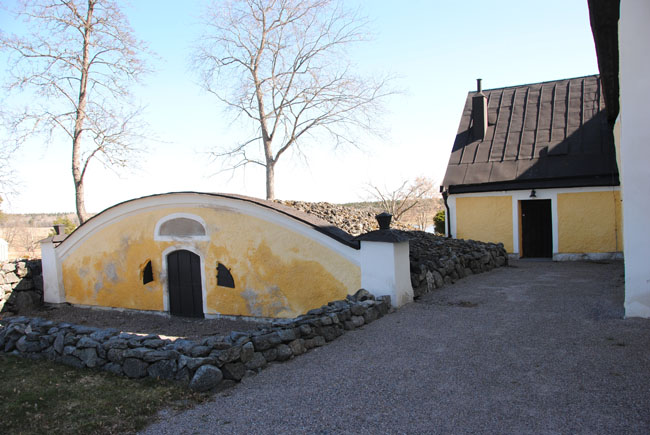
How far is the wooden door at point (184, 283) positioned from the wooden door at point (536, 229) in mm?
10396

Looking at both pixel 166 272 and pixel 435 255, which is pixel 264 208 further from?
pixel 435 255

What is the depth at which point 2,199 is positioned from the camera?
20.6 metres

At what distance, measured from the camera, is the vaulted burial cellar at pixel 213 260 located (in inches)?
346

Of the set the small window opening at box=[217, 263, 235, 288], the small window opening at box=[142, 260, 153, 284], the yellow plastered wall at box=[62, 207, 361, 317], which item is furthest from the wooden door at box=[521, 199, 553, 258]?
the small window opening at box=[142, 260, 153, 284]

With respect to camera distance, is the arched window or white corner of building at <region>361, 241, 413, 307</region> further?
the arched window

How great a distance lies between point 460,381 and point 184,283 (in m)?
7.93

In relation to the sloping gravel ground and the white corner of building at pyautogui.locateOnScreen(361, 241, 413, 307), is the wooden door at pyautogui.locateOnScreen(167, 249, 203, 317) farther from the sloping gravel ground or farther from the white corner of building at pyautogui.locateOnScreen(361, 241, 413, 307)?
the sloping gravel ground

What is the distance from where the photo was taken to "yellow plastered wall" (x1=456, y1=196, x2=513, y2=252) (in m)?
15.2

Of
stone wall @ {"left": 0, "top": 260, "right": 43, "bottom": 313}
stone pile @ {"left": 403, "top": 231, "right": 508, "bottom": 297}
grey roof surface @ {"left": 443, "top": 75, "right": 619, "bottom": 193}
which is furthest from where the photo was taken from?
grey roof surface @ {"left": 443, "top": 75, "right": 619, "bottom": 193}

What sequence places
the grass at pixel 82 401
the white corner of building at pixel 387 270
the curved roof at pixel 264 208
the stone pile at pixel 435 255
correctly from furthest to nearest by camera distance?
the stone pile at pixel 435 255 → the curved roof at pixel 264 208 → the white corner of building at pixel 387 270 → the grass at pixel 82 401

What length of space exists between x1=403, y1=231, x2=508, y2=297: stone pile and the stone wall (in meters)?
10.9

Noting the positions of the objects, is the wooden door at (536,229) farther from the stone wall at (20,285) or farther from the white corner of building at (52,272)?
the stone wall at (20,285)

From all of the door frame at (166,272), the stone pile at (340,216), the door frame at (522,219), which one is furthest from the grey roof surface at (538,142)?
the door frame at (166,272)

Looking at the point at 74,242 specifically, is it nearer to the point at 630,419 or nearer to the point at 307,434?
the point at 307,434
